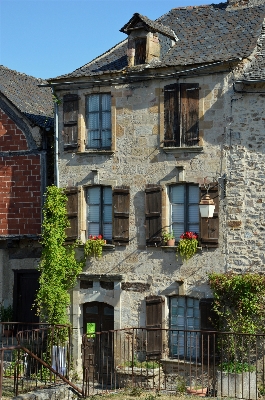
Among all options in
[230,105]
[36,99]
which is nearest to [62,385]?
[230,105]

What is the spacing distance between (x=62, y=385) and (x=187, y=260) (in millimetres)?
4327

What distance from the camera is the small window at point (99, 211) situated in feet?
60.6

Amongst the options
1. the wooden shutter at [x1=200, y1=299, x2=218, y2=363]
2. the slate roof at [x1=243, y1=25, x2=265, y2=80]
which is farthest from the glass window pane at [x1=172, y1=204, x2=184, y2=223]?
the slate roof at [x1=243, y1=25, x2=265, y2=80]

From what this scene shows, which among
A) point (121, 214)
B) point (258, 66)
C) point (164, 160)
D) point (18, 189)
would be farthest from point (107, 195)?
point (258, 66)

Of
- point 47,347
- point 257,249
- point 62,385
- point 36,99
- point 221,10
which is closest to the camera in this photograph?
point 62,385

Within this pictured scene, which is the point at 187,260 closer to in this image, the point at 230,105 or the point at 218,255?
the point at 218,255

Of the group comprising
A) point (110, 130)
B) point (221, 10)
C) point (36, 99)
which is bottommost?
point (110, 130)

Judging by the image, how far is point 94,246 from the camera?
18.3m

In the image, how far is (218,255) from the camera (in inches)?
666

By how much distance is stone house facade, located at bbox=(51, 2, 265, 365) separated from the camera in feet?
55.2

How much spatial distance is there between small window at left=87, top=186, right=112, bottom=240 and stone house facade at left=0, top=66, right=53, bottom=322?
1.74m

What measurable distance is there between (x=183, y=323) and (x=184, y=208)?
273 centimetres

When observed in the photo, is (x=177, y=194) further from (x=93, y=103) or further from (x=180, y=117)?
(x=93, y=103)

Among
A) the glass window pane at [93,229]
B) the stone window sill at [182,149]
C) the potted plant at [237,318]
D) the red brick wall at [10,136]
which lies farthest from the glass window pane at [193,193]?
the red brick wall at [10,136]
